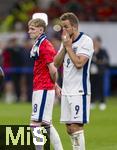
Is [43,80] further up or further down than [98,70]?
further down

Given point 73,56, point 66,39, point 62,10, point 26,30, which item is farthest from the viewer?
point 62,10

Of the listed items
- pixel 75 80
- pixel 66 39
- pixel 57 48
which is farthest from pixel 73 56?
pixel 57 48

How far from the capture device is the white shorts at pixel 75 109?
504 inches

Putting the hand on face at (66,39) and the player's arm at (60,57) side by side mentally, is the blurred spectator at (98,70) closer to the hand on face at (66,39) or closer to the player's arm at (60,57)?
the player's arm at (60,57)

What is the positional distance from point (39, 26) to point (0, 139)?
1868mm

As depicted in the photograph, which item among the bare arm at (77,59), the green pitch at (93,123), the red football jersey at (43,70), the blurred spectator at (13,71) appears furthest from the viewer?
the blurred spectator at (13,71)

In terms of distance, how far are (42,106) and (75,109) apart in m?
0.73

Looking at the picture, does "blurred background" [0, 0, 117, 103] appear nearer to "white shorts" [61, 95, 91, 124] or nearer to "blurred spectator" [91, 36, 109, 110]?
"blurred spectator" [91, 36, 109, 110]

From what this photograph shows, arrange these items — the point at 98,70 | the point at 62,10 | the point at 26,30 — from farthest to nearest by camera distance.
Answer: the point at 62,10
the point at 26,30
the point at 98,70

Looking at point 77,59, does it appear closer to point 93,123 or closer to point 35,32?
point 35,32

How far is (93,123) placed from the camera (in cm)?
2136

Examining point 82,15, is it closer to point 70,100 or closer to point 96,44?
point 96,44

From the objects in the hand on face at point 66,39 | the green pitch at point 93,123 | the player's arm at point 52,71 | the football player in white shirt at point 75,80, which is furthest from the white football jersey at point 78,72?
the green pitch at point 93,123

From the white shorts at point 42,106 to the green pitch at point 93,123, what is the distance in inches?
93.1
